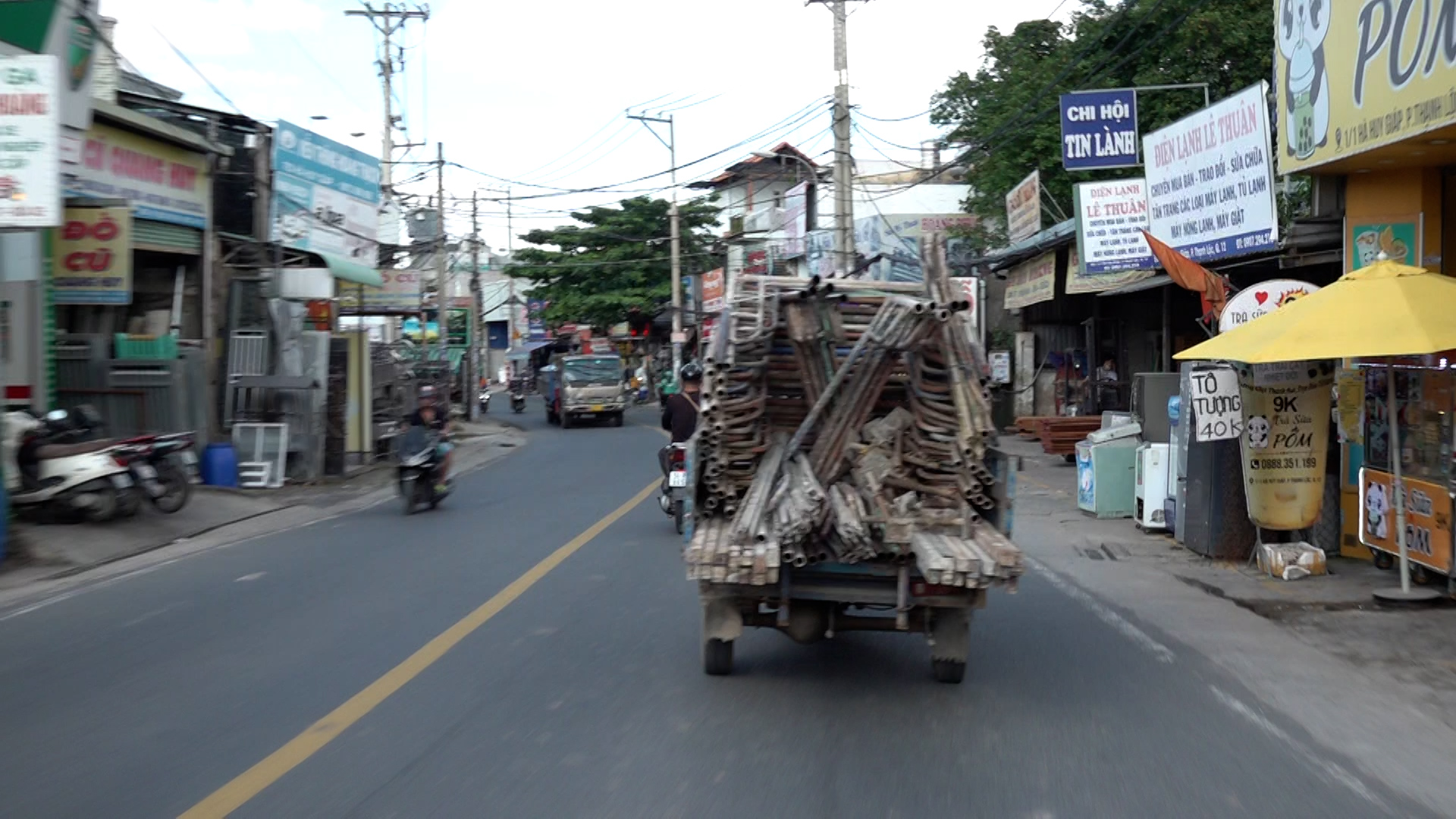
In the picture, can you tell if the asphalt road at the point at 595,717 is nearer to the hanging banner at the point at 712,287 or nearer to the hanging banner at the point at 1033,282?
the hanging banner at the point at 1033,282

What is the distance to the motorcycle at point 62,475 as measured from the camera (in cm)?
1355

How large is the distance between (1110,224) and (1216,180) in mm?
3822

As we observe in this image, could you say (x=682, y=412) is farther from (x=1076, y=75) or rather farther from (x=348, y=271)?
(x=1076, y=75)

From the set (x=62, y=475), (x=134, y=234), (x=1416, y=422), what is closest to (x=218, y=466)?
(x=134, y=234)

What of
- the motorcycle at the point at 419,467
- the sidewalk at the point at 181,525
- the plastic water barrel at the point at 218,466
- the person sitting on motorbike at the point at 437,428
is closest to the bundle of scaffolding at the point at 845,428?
the sidewalk at the point at 181,525

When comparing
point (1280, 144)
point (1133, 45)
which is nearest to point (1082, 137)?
point (1280, 144)

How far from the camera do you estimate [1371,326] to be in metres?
9.02

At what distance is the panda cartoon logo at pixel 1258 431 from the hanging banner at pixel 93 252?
14.1 meters

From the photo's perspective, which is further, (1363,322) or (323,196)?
(323,196)

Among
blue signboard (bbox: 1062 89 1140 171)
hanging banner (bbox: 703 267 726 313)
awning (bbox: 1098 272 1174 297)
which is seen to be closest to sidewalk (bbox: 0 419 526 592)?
blue signboard (bbox: 1062 89 1140 171)

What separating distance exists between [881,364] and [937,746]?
2385 millimetres

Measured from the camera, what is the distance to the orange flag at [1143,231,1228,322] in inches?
498

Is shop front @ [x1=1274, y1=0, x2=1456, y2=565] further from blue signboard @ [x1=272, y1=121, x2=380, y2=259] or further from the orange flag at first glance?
blue signboard @ [x1=272, y1=121, x2=380, y2=259]

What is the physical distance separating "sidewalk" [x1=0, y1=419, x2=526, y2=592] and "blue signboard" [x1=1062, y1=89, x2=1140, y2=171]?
39.3 feet
